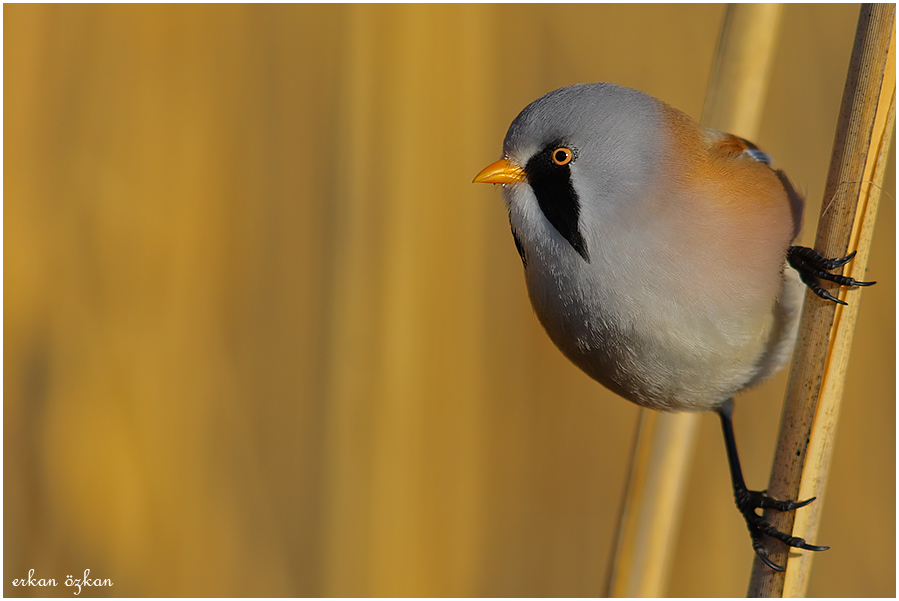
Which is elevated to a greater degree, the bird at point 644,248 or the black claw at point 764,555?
the bird at point 644,248

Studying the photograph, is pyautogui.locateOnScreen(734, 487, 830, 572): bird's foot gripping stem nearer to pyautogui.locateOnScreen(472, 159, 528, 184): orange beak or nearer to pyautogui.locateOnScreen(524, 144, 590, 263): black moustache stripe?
pyautogui.locateOnScreen(524, 144, 590, 263): black moustache stripe

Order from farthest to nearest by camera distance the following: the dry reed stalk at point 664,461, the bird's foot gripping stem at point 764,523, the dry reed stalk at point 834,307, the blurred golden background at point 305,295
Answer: the blurred golden background at point 305,295
the dry reed stalk at point 664,461
the bird's foot gripping stem at point 764,523
the dry reed stalk at point 834,307

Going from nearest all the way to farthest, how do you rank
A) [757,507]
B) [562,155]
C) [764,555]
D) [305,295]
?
[562,155], [764,555], [757,507], [305,295]

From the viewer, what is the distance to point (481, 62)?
1601 mm

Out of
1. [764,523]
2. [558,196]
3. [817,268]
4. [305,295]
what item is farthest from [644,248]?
[305,295]

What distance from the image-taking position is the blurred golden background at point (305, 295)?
1.48 meters

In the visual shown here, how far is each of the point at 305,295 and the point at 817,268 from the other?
1099 mm

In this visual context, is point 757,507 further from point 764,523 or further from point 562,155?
point 562,155

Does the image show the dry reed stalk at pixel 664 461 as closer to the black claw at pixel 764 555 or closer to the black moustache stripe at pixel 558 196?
the black claw at pixel 764 555

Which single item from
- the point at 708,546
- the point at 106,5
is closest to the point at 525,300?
the point at 708,546

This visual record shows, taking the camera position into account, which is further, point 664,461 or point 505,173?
point 664,461

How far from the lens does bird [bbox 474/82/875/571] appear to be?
36.4 inches

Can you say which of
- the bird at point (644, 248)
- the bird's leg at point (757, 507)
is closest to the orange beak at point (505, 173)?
the bird at point (644, 248)

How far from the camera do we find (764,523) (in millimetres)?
1052
